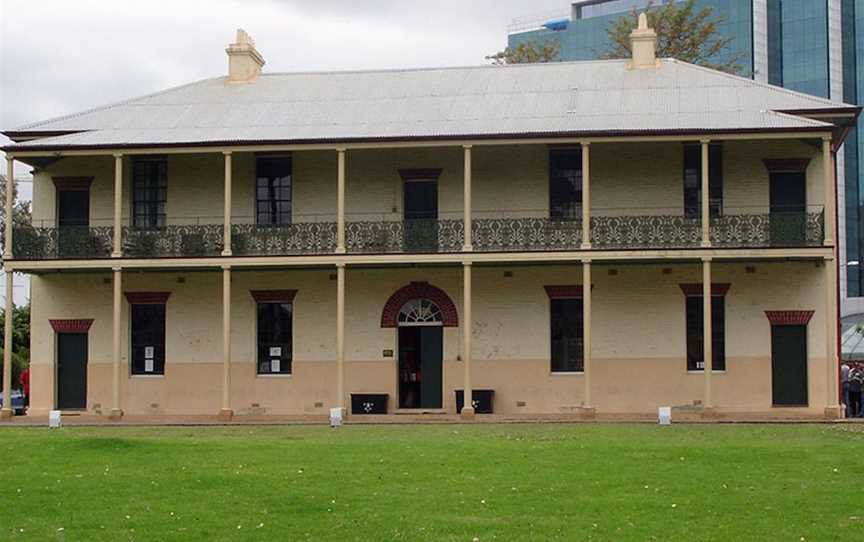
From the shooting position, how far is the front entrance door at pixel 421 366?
30672mm

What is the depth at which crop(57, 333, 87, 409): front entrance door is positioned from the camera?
104 ft

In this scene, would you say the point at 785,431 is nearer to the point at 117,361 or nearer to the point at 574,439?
the point at 574,439

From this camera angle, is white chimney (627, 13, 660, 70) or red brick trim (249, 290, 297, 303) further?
white chimney (627, 13, 660, 70)

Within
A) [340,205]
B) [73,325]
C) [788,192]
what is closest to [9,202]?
[73,325]

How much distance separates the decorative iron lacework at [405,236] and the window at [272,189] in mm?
2099

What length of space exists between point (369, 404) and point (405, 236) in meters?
3.84

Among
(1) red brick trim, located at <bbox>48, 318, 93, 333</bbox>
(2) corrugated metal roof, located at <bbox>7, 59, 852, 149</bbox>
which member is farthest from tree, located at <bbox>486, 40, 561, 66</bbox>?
(1) red brick trim, located at <bbox>48, 318, 93, 333</bbox>

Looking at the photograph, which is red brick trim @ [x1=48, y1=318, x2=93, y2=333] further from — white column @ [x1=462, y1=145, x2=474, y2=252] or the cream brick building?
white column @ [x1=462, y1=145, x2=474, y2=252]

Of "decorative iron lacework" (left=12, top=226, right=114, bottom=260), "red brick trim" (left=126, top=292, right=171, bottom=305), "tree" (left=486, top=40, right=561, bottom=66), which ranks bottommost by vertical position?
"red brick trim" (left=126, top=292, right=171, bottom=305)

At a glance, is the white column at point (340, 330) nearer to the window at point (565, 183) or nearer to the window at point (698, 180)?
the window at point (565, 183)

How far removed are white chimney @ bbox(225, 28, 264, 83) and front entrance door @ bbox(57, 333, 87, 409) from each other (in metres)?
7.80

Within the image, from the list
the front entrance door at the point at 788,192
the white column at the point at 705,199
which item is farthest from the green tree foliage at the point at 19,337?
the front entrance door at the point at 788,192

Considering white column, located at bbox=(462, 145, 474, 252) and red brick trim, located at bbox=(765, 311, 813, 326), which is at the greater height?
white column, located at bbox=(462, 145, 474, 252)

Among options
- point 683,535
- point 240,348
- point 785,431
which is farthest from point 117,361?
point 683,535
